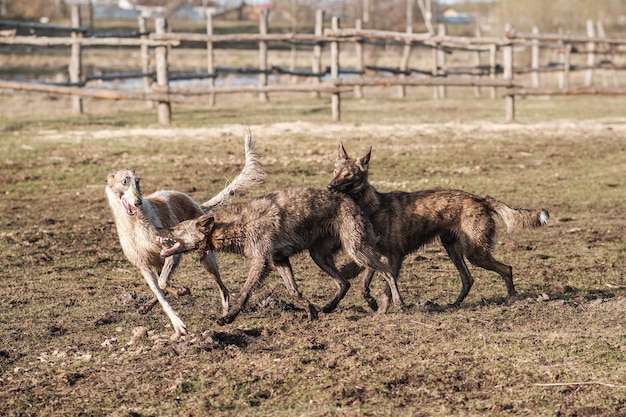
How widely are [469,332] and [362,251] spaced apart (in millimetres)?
1136

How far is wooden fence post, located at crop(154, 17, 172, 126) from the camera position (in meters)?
20.5

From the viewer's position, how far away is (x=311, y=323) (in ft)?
24.2

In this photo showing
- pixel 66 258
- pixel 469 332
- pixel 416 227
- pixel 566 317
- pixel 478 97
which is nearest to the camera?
pixel 469 332

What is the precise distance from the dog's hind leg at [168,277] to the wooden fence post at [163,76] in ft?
41.7

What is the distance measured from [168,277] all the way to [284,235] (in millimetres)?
1067

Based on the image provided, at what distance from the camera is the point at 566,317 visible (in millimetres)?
7523

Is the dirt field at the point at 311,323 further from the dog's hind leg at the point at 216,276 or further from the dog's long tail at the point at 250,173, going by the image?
the dog's long tail at the point at 250,173

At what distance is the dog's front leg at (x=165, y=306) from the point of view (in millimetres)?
7148

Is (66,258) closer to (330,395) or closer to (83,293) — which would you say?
(83,293)

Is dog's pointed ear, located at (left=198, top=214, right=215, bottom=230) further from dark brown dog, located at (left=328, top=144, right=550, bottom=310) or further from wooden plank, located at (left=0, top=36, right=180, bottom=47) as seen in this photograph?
wooden plank, located at (left=0, top=36, right=180, bottom=47)

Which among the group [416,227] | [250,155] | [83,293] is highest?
[250,155]

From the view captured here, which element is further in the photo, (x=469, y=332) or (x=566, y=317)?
(x=566, y=317)

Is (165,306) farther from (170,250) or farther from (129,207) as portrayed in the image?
(129,207)

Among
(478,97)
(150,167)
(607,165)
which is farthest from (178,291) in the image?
(478,97)
